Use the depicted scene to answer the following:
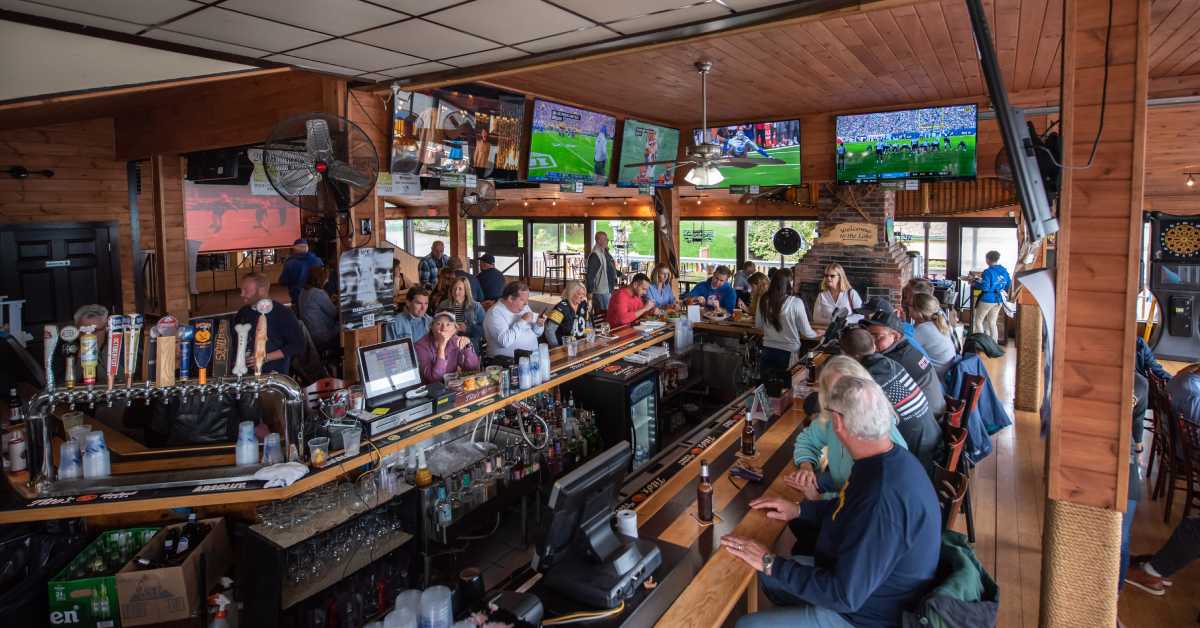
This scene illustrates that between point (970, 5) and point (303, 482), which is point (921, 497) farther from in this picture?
point (303, 482)

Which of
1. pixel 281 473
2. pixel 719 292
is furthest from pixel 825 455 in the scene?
pixel 719 292

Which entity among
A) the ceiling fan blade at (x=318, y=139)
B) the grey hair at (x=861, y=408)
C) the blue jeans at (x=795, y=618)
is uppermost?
the ceiling fan blade at (x=318, y=139)

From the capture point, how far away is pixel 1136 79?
2.68 meters

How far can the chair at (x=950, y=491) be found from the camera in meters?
3.04

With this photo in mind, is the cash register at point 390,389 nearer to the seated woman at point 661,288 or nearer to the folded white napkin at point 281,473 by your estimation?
the folded white napkin at point 281,473

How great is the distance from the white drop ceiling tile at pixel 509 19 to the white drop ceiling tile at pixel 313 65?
1.46 m

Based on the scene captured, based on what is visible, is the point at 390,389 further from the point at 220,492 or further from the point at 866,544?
the point at 866,544

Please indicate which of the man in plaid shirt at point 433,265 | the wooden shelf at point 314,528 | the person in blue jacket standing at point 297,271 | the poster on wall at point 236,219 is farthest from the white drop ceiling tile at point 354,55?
the poster on wall at point 236,219

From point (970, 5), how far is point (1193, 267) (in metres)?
6.64

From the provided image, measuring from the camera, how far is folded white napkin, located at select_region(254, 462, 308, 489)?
10.5 feet

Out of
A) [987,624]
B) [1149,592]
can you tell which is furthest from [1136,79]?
[1149,592]

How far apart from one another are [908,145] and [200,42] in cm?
725

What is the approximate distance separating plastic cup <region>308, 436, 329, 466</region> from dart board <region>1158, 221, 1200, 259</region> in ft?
27.8

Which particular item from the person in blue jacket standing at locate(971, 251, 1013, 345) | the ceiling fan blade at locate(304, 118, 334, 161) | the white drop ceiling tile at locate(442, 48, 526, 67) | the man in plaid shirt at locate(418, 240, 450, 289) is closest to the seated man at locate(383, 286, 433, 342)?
the ceiling fan blade at locate(304, 118, 334, 161)
